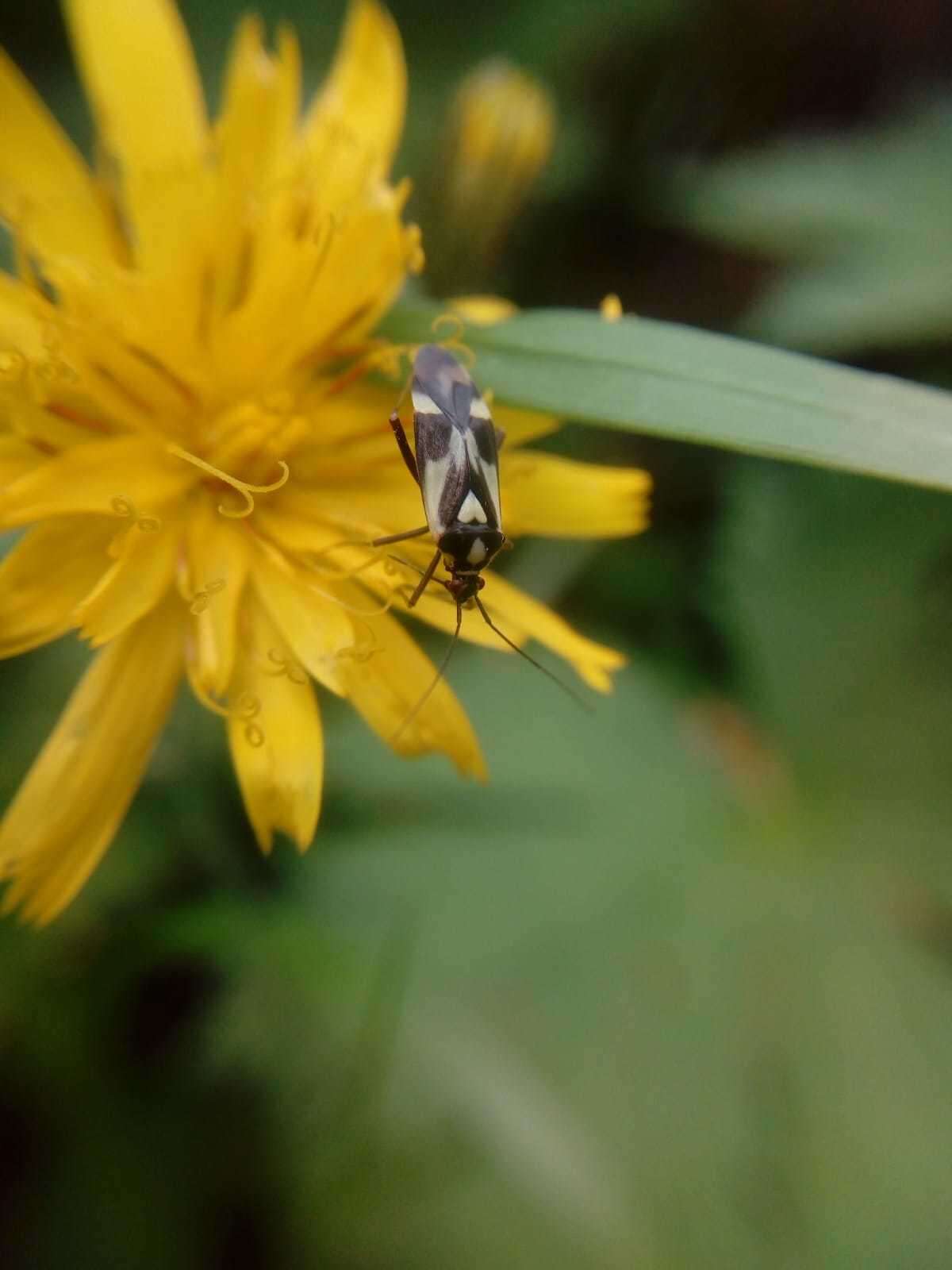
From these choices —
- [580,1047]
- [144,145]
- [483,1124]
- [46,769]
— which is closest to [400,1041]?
[483,1124]

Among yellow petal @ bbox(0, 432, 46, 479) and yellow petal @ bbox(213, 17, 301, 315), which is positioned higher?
yellow petal @ bbox(213, 17, 301, 315)

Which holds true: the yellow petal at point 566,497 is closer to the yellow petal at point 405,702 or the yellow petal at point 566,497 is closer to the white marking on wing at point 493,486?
the white marking on wing at point 493,486

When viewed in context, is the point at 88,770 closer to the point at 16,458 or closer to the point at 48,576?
the point at 48,576

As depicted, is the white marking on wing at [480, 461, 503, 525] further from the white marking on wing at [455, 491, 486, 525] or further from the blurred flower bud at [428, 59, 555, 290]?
the blurred flower bud at [428, 59, 555, 290]

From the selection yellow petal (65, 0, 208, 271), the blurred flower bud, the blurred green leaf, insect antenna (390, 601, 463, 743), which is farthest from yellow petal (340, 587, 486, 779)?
the blurred green leaf

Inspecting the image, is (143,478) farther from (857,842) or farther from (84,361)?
(857,842)
